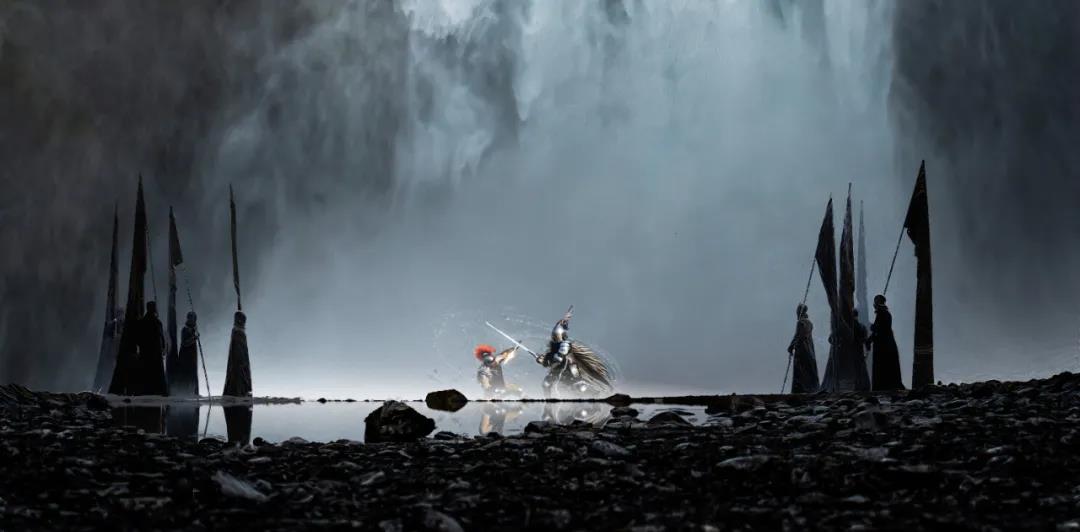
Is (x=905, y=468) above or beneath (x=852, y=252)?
beneath

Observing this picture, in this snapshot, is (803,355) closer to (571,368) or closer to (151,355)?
(571,368)

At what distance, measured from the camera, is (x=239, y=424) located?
15445 mm

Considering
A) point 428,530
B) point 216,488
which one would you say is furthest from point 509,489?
point 216,488

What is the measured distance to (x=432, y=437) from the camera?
38.3 ft

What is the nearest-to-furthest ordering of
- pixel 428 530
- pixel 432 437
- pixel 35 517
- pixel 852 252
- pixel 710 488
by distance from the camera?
pixel 428 530, pixel 35 517, pixel 710 488, pixel 432 437, pixel 852 252

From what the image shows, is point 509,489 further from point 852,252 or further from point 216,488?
point 852,252

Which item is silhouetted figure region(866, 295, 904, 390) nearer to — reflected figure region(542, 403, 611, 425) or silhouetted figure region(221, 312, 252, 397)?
reflected figure region(542, 403, 611, 425)

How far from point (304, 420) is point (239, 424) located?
1.36 metres

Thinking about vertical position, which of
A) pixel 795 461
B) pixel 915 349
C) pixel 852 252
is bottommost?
pixel 795 461

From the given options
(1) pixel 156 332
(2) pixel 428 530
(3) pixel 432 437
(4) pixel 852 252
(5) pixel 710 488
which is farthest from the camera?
(1) pixel 156 332

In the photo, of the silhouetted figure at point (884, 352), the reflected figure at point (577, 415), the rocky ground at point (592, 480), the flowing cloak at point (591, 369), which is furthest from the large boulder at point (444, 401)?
the rocky ground at point (592, 480)

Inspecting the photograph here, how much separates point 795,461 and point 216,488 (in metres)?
4.43

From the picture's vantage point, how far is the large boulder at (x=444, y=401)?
2020 centimetres

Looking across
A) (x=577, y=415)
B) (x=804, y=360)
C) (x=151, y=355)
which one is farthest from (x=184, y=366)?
(x=804, y=360)
